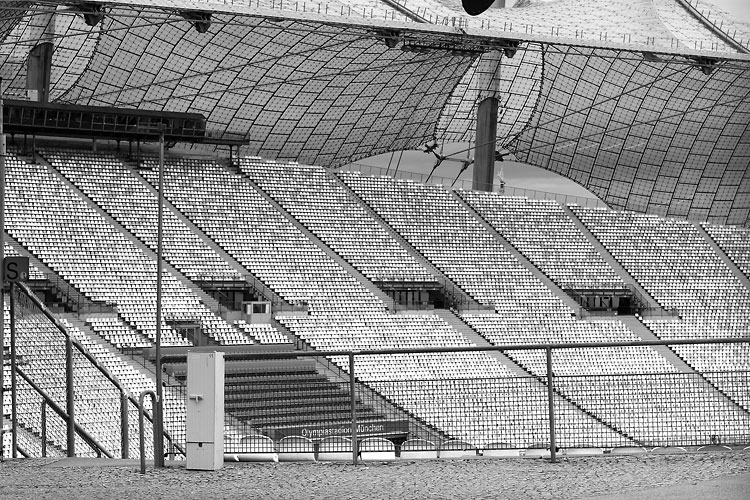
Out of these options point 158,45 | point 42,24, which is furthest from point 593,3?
point 42,24

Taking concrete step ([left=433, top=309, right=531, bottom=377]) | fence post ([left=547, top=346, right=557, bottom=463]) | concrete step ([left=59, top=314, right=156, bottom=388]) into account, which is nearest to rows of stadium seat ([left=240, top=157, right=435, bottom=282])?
concrete step ([left=433, top=309, right=531, bottom=377])

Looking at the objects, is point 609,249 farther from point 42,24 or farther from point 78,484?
point 78,484

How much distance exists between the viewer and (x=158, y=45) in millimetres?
50281

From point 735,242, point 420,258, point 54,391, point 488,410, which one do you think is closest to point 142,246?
point 420,258

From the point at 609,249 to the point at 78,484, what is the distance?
44500 mm

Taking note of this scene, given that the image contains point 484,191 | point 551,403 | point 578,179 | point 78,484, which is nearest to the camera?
point 78,484

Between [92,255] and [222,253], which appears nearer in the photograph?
[92,255]

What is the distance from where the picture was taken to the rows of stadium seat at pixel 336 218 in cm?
4778

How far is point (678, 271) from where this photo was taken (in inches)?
2066

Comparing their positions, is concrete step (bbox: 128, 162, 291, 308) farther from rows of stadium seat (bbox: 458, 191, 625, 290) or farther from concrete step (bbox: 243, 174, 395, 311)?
rows of stadium seat (bbox: 458, 191, 625, 290)

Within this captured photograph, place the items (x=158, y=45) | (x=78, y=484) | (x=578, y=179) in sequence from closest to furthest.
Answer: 1. (x=78, y=484)
2. (x=158, y=45)
3. (x=578, y=179)

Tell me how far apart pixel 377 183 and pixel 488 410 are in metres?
41.9

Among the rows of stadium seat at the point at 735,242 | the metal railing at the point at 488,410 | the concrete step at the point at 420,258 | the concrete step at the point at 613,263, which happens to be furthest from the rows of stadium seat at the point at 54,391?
the rows of stadium seat at the point at 735,242

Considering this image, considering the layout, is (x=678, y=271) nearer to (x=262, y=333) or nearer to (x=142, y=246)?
(x=262, y=333)
